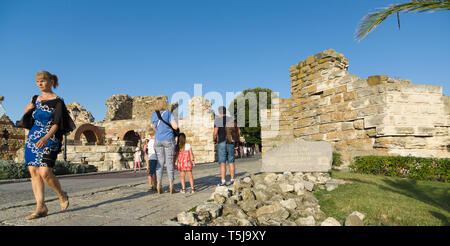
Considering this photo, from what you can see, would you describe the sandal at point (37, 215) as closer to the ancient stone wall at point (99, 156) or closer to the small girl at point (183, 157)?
the small girl at point (183, 157)

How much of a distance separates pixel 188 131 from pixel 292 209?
17.6m

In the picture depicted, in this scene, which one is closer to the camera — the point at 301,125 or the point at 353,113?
the point at 353,113

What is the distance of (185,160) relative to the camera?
567 centimetres

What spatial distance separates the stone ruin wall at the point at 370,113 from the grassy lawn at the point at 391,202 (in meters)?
2.12

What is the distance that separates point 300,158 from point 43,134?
5.74 meters

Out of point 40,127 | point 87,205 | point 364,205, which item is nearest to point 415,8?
point 364,205

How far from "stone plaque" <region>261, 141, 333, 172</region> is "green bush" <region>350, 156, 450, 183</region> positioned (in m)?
1.01

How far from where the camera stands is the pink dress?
5602mm

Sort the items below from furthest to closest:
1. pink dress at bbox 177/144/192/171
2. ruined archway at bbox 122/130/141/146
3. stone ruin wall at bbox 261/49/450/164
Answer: ruined archway at bbox 122/130/141/146
stone ruin wall at bbox 261/49/450/164
pink dress at bbox 177/144/192/171

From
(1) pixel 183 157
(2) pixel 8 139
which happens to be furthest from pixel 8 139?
(1) pixel 183 157

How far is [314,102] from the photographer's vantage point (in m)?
9.38

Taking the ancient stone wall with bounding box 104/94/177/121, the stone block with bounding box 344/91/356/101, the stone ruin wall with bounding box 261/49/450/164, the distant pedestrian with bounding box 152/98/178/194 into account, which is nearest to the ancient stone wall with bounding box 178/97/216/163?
the ancient stone wall with bounding box 104/94/177/121

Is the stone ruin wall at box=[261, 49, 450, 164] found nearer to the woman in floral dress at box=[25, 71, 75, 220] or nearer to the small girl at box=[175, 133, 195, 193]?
the small girl at box=[175, 133, 195, 193]
